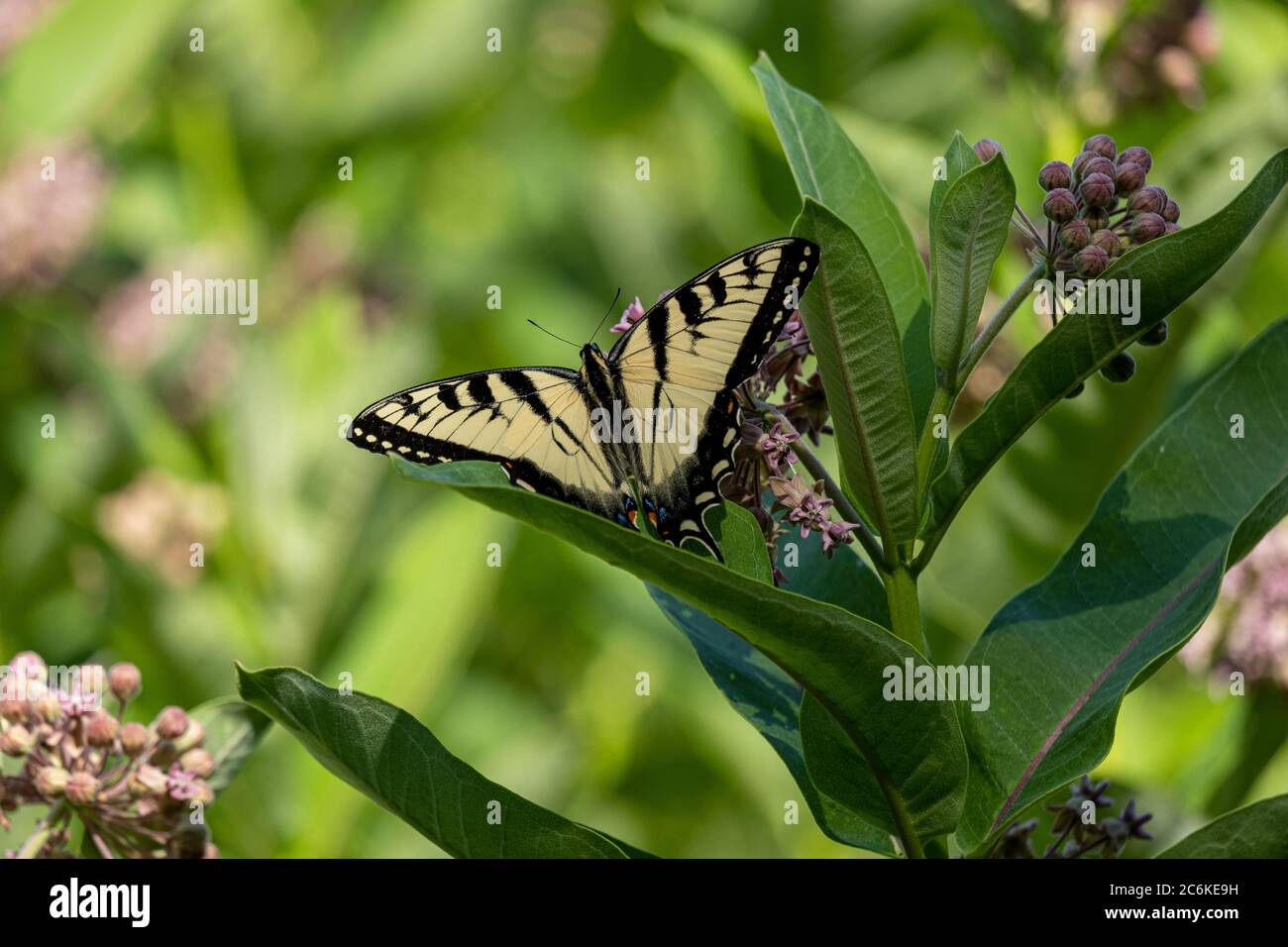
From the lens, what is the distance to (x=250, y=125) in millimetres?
3482

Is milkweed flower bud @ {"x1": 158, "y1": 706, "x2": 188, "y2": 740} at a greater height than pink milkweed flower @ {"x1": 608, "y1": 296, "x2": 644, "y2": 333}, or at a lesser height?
lesser

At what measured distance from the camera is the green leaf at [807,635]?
98 cm

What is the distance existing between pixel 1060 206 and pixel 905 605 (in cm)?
34

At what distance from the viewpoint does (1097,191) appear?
118cm

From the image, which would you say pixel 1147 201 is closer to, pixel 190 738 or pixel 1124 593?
pixel 1124 593

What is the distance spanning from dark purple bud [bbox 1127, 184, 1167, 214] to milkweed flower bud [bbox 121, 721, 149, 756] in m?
1.01

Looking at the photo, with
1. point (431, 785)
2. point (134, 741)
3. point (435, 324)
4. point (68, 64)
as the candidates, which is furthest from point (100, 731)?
point (435, 324)

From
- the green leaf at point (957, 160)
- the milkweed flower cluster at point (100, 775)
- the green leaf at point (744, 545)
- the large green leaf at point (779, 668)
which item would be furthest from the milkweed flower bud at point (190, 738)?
the green leaf at point (957, 160)

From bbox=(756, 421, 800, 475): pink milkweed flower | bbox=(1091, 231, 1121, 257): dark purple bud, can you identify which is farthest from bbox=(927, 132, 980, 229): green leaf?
bbox=(756, 421, 800, 475): pink milkweed flower

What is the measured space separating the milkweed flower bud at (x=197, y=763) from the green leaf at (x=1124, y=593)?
2.30ft

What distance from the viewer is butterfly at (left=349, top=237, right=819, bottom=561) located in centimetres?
125

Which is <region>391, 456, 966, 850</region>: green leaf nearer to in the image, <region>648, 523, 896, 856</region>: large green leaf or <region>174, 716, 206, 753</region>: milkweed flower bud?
<region>648, 523, 896, 856</region>: large green leaf
